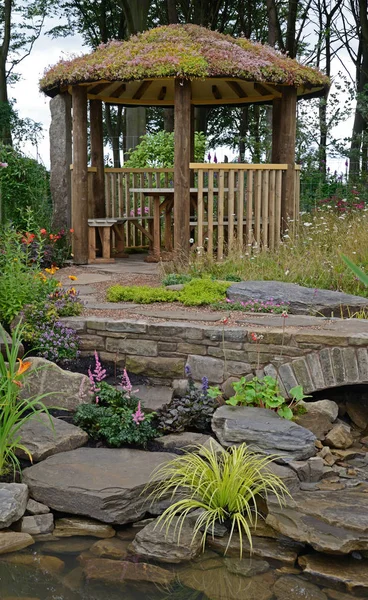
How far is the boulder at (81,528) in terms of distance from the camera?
14.5ft

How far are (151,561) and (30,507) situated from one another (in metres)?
0.92

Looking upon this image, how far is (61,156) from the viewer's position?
10.5 meters

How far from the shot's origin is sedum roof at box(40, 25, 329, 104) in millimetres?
8562

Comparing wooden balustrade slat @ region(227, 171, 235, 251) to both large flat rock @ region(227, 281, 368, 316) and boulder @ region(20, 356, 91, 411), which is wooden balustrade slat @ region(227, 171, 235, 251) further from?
boulder @ region(20, 356, 91, 411)

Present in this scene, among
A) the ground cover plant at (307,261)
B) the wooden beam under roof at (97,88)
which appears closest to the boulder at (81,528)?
the ground cover plant at (307,261)

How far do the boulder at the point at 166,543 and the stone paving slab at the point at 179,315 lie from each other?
87.3 inches

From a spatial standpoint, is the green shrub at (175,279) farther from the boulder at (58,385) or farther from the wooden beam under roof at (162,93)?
the wooden beam under roof at (162,93)

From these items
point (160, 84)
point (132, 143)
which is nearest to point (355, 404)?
point (160, 84)

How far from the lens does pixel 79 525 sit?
4500 millimetres

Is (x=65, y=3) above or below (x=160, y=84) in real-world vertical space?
above

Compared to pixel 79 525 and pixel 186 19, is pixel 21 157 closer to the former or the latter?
pixel 79 525

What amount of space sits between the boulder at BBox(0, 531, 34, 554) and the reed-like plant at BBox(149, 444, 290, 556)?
80 centimetres

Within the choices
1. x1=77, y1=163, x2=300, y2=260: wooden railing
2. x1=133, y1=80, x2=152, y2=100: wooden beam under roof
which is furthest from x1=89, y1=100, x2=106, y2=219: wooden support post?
x1=133, y1=80, x2=152, y2=100: wooden beam under roof

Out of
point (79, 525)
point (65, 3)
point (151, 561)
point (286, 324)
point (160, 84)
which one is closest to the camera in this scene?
point (151, 561)
